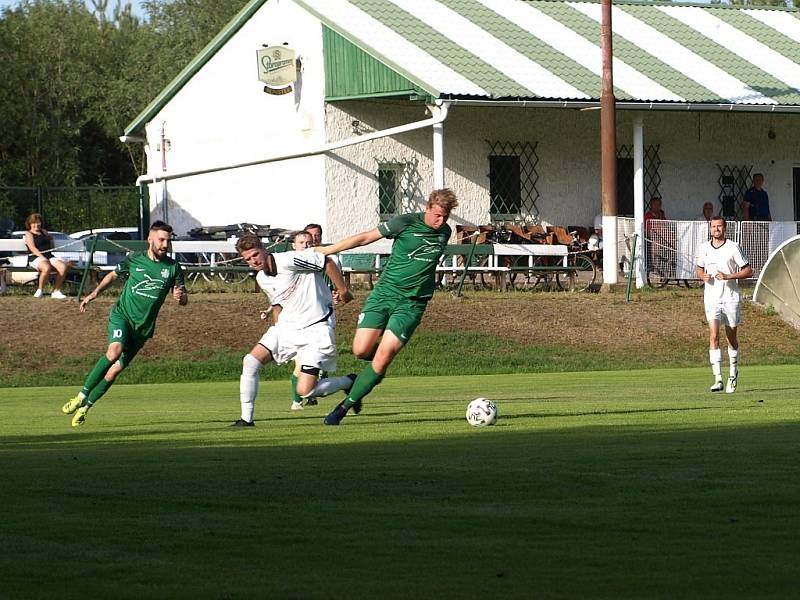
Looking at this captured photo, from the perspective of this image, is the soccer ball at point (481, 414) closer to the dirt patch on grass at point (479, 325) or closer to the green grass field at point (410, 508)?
the green grass field at point (410, 508)

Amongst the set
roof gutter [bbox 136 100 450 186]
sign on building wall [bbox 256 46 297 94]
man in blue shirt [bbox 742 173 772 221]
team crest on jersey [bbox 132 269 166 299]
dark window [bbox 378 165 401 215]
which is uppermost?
sign on building wall [bbox 256 46 297 94]

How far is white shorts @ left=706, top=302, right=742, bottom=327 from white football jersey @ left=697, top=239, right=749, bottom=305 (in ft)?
0.16

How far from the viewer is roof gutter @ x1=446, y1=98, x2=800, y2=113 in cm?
3381

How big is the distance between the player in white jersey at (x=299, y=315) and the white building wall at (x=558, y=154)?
66.2ft

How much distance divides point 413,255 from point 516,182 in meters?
23.7

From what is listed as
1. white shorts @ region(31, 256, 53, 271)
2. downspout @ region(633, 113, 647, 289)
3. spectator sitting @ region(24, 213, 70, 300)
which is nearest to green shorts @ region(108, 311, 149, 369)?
spectator sitting @ region(24, 213, 70, 300)

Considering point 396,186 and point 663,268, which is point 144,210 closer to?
point 396,186

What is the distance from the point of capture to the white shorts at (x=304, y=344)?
49.1 feet

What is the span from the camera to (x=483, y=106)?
35094 mm

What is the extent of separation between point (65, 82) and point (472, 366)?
47.5 meters

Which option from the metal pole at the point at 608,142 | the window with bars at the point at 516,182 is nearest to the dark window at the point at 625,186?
the window with bars at the point at 516,182

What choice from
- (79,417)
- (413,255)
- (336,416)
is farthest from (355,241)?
(79,417)

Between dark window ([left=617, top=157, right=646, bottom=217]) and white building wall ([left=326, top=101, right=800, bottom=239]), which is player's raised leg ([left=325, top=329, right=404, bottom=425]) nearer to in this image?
white building wall ([left=326, top=101, right=800, bottom=239])

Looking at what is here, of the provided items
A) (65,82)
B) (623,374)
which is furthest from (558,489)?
(65,82)
